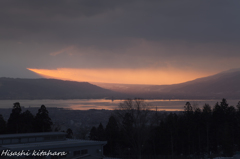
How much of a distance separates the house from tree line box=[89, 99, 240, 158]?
1157 cm

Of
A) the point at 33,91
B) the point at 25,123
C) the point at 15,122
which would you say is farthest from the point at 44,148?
the point at 33,91

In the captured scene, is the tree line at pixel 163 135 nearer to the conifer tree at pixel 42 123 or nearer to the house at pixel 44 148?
the conifer tree at pixel 42 123

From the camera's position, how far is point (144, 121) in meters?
33.7

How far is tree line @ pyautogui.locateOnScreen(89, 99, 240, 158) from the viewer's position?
33.6 metres

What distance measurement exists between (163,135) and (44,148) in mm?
20601

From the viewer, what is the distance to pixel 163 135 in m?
35.0

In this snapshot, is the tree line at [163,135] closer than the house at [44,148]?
No

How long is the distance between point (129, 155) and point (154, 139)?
511cm

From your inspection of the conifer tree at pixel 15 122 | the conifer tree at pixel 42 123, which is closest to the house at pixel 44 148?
the conifer tree at pixel 42 123

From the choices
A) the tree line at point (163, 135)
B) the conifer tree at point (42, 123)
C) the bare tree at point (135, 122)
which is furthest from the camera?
the conifer tree at point (42, 123)

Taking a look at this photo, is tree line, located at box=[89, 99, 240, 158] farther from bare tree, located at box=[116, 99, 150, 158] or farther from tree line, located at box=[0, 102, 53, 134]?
tree line, located at box=[0, 102, 53, 134]

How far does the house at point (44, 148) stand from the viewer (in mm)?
17719

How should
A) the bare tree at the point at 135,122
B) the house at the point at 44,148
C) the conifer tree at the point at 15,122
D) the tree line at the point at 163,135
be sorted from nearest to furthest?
the house at the point at 44,148
the bare tree at the point at 135,122
the tree line at the point at 163,135
the conifer tree at the point at 15,122

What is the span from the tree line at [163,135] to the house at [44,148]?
11.6 metres
